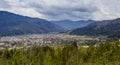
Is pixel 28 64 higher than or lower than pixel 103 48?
lower

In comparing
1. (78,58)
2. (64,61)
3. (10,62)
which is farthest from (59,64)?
(10,62)

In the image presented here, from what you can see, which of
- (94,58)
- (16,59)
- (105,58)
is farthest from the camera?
(16,59)

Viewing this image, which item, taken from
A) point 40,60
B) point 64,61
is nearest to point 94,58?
point 64,61

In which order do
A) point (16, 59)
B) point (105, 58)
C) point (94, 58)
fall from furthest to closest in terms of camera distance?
point (16, 59) → point (94, 58) → point (105, 58)

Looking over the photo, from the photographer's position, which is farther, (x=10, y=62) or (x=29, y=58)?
(x=29, y=58)

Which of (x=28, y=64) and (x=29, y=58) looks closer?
(x=28, y=64)

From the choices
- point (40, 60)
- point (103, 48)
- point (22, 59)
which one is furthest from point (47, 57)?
point (103, 48)

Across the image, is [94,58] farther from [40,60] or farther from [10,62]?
[10,62]

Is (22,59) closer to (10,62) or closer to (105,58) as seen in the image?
(10,62)
